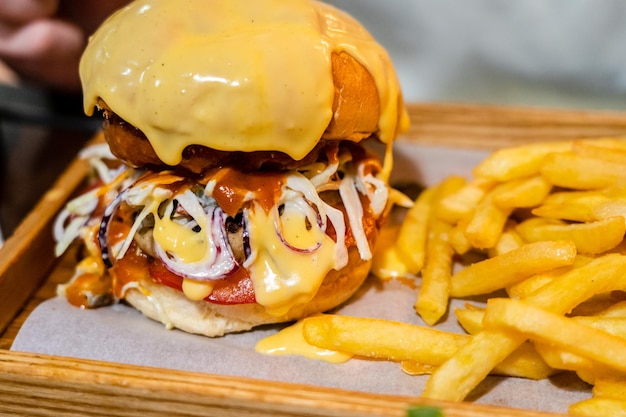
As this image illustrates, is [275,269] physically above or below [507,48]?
above

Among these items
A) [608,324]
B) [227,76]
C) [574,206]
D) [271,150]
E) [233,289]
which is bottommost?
[233,289]

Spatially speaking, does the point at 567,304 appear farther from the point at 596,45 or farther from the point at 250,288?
the point at 596,45

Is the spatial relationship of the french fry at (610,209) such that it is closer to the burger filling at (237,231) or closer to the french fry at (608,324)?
the french fry at (608,324)

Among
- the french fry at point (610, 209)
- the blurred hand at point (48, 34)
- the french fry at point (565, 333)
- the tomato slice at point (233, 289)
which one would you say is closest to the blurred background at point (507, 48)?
the blurred hand at point (48, 34)

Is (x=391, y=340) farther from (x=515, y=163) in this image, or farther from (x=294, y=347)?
(x=515, y=163)

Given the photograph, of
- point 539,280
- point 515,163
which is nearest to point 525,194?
point 515,163

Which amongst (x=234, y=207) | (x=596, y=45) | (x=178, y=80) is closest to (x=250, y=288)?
(x=234, y=207)

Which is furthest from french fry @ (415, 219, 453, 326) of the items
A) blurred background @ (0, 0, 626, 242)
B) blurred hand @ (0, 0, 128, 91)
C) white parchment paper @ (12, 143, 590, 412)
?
blurred background @ (0, 0, 626, 242)
